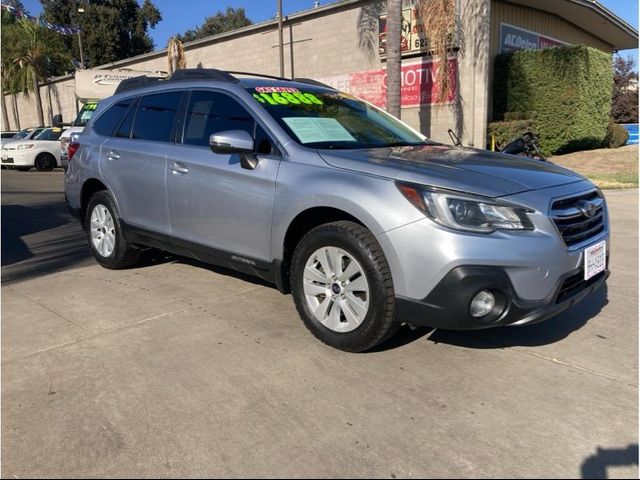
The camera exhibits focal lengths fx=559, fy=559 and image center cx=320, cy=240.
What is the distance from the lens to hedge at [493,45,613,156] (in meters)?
15.4

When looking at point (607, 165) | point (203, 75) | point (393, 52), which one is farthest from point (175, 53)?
point (203, 75)

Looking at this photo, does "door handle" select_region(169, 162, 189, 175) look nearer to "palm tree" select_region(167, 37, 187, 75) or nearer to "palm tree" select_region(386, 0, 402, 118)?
"palm tree" select_region(386, 0, 402, 118)

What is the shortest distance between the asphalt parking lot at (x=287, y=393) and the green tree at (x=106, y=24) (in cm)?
4491

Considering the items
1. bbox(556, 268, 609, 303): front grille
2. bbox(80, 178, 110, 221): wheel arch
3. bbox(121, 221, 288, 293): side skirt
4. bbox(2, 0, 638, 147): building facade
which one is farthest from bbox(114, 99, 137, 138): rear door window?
bbox(2, 0, 638, 147): building facade

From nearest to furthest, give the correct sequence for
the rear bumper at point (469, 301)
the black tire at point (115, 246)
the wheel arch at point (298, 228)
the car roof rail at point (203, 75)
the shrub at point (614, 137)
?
the rear bumper at point (469, 301) < the wheel arch at point (298, 228) < the car roof rail at point (203, 75) < the black tire at point (115, 246) < the shrub at point (614, 137)

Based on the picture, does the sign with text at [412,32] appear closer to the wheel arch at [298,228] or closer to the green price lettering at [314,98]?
the green price lettering at [314,98]

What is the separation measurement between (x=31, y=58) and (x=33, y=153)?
20629mm

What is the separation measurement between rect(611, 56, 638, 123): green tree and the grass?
1568 cm

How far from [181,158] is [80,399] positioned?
2.13m

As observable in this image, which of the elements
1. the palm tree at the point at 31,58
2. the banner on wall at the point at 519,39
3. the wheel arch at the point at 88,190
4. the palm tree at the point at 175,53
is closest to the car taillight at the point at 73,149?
the wheel arch at the point at 88,190

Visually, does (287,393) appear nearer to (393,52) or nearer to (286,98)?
(286,98)

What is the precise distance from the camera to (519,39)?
58.4ft

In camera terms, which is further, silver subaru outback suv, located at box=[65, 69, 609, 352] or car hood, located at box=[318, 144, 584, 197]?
car hood, located at box=[318, 144, 584, 197]

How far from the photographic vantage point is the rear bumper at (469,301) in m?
2.99
